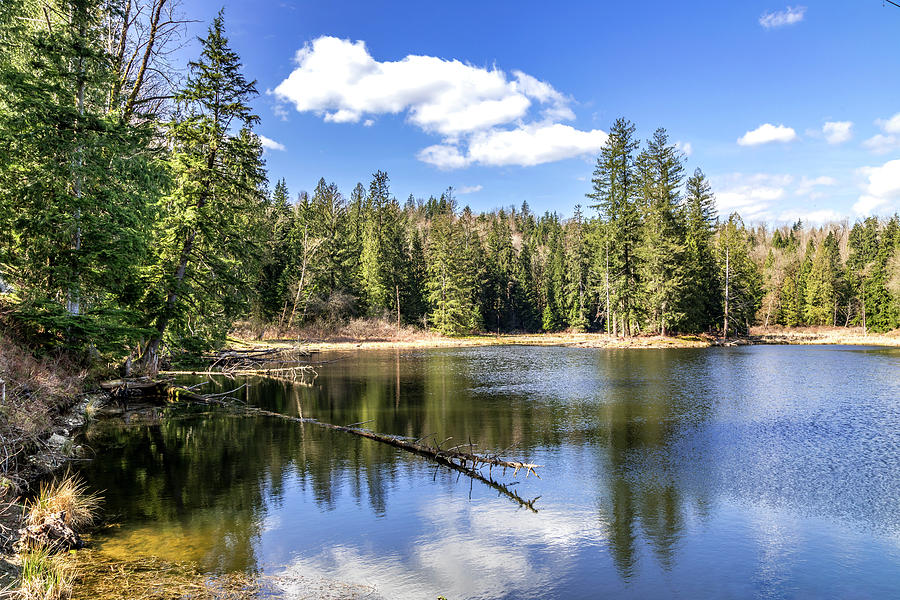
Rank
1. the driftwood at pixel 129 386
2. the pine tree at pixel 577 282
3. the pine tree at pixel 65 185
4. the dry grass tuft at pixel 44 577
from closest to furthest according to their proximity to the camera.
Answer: the dry grass tuft at pixel 44 577 < the pine tree at pixel 65 185 < the driftwood at pixel 129 386 < the pine tree at pixel 577 282

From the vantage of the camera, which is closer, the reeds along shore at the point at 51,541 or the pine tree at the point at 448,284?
the reeds along shore at the point at 51,541

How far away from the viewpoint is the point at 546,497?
1077cm

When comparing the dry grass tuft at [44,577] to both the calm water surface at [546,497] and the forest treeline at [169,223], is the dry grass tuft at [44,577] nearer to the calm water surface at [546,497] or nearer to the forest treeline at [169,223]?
the calm water surface at [546,497]

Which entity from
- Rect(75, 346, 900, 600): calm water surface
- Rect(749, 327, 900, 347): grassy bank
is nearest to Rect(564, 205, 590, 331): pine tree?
Rect(749, 327, 900, 347): grassy bank

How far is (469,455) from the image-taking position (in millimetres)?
12570

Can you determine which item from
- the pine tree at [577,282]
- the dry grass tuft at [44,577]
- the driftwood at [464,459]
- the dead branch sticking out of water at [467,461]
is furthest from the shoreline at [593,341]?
the dry grass tuft at [44,577]

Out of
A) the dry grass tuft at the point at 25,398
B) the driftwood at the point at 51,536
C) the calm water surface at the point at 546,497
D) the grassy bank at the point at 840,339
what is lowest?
the calm water surface at the point at 546,497

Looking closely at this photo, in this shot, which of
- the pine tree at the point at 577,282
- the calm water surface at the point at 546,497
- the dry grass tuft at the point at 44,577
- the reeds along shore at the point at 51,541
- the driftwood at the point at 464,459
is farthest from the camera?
the pine tree at the point at 577,282

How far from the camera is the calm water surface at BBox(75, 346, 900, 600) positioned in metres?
7.71

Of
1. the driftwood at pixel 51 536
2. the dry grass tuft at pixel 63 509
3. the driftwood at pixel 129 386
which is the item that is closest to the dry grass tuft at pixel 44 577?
the driftwood at pixel 51 536

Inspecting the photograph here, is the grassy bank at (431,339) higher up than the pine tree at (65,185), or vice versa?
the pine tree at (65,185)

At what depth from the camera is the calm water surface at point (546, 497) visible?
303 inches

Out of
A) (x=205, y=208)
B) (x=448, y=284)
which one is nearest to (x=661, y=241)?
(x=448, y=284)

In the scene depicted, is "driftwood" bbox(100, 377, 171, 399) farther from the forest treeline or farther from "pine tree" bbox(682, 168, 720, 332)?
"pine tree" bbox(682, 168, 720, 332)
